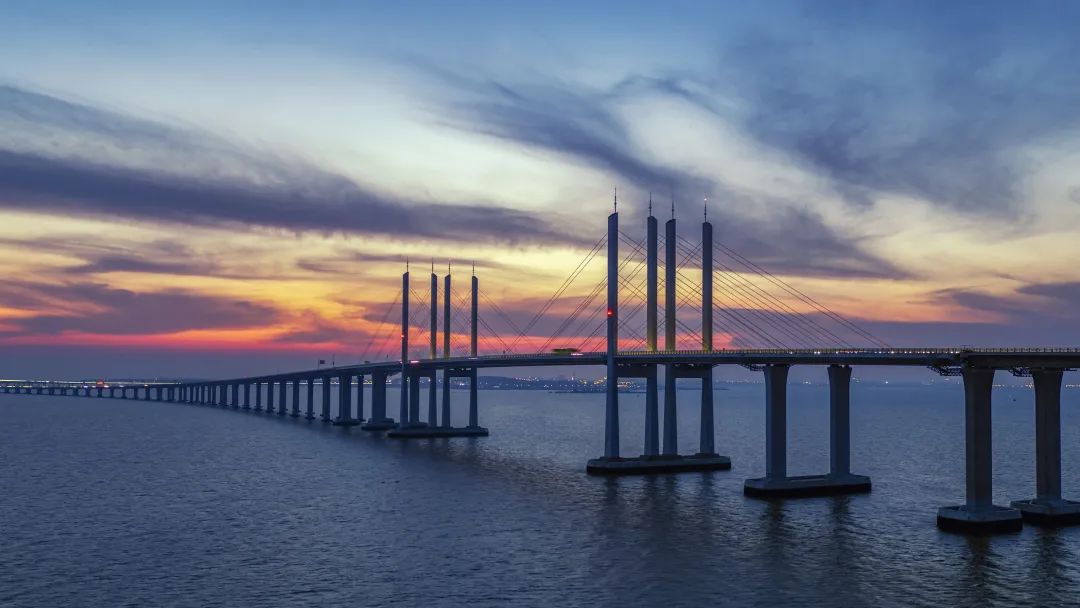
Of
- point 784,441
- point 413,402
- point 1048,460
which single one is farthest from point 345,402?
point 1048,460

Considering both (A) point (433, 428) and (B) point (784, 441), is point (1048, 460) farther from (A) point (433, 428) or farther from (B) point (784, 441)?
(A) point (433, 428)

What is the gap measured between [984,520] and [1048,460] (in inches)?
205

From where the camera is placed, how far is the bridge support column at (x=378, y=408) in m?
163

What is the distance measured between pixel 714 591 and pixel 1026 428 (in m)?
182

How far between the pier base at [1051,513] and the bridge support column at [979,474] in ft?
6.08

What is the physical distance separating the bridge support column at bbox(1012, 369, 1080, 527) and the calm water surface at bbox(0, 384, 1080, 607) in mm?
1495

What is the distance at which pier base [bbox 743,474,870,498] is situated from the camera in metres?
69.2

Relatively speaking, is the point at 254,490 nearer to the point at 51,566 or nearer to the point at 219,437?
the point at 51,566

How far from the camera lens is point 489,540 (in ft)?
178

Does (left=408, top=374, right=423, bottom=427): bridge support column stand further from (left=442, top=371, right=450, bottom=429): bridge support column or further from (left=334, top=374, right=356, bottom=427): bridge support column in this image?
(left=334, top=374, right=356, bottom=427): bridge support column

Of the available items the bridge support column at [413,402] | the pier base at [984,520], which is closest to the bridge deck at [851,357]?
the pier base at [984,520]

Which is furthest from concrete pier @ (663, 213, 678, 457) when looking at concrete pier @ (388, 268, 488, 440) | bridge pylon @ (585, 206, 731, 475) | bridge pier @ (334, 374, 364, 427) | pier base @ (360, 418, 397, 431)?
bridge pier @ (334, 374, 364, 427)

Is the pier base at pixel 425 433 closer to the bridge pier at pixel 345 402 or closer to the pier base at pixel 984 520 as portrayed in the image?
the bridge pier at pixel 345 402

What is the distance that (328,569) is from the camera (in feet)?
154
